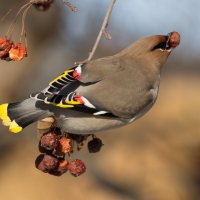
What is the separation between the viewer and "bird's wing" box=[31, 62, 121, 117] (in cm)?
284

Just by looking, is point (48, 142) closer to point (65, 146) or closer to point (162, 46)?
point (65, 146)

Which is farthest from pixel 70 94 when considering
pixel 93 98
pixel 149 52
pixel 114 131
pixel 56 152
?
pixel 114 131

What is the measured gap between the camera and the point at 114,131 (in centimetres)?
913

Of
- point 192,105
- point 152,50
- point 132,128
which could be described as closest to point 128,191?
point 132,128

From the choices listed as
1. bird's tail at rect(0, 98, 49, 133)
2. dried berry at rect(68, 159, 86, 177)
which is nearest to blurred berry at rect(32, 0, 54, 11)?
bird's tail at rect(0, 98, 49, 133)

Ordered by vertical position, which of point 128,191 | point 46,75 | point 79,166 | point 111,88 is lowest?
point 128,191

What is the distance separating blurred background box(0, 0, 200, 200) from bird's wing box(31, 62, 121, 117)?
191 inches

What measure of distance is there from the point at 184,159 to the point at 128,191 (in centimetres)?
89

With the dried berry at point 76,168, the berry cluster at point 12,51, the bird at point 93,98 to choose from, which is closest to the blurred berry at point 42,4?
the berry cluster at point 12,51

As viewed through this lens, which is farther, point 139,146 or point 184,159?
point 139,146

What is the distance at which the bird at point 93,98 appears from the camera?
2.89 metres

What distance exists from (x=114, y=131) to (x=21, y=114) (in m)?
6.19

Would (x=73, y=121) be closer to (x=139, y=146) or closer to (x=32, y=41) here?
(x=139, y=146)

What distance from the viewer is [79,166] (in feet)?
9.57
